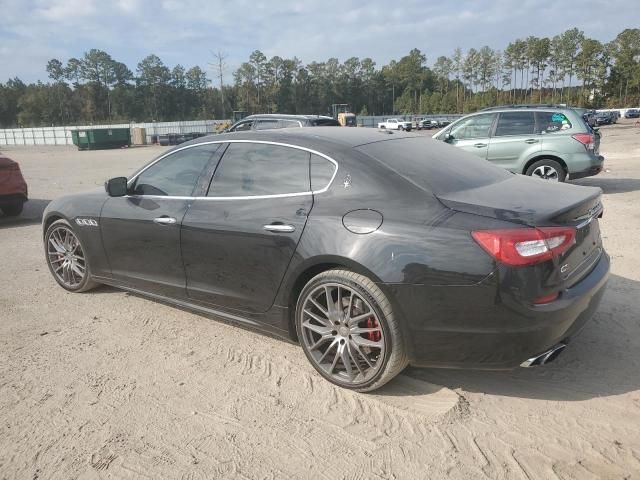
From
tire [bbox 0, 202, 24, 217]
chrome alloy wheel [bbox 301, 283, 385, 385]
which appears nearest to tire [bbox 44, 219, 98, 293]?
chrome alloy wheel [bbox 301, 283, 385, 385]

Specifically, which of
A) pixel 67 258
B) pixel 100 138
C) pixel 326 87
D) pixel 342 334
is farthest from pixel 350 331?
pixel 326 87

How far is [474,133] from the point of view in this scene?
10.1 meters

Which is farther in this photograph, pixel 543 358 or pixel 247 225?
pixel 247 225

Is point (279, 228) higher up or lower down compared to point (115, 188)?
lower down

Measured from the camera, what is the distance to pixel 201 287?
3.78m

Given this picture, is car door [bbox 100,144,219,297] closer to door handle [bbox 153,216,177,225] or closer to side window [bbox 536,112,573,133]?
door handle [bbox 153,216,177,225]

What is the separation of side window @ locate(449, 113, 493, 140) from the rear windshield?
6.57 meters

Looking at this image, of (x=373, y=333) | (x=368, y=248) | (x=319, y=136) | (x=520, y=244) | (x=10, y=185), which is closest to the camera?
(x=520, y=244)

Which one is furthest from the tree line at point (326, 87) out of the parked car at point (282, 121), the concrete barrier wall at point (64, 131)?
the parked car at point (282, 121)

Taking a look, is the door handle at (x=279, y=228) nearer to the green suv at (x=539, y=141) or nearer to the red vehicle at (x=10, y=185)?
the green suv at (x=539, y=141)

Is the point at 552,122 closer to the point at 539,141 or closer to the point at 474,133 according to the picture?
the point at 539,141

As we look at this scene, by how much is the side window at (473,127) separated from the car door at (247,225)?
24.4ft

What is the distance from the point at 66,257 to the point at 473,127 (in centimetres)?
796

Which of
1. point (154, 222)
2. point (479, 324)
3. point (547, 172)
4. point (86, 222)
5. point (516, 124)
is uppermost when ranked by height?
point (516, 124)
